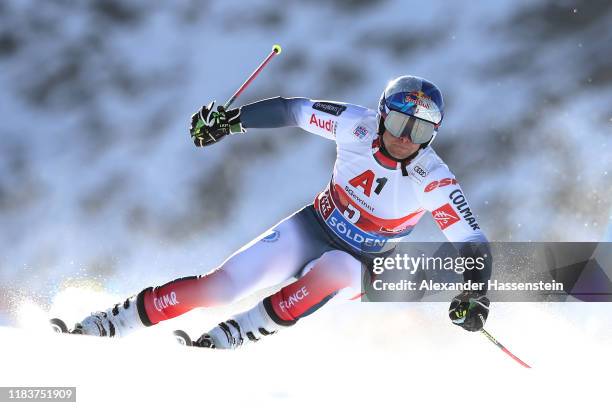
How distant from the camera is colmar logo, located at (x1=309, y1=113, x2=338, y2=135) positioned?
6254mm

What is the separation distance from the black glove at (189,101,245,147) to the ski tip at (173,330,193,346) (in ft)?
5.94

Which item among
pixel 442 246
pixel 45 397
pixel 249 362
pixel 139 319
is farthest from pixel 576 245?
pixel 45 397

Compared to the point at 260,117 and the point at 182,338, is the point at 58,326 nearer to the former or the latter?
the point at 182,338

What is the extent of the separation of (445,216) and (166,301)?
250cm

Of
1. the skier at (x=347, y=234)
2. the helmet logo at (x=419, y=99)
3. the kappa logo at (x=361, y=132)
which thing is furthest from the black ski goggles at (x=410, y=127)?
the kappa logo at (x=361, y=132)

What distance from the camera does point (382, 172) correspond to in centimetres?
591

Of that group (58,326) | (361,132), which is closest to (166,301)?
(58,326)

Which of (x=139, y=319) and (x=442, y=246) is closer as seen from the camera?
(x=139, y=319)

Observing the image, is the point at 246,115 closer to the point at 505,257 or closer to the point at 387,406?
the point at 387,406

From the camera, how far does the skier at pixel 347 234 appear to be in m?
5.71

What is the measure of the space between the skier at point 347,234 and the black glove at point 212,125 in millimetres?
855

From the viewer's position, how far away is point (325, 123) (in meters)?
6.30

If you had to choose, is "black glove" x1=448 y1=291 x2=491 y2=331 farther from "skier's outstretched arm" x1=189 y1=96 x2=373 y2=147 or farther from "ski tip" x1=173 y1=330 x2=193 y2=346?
"ski tip" x1=173 y1=330 x2=193 y2=346

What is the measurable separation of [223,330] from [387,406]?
1.58 metres
